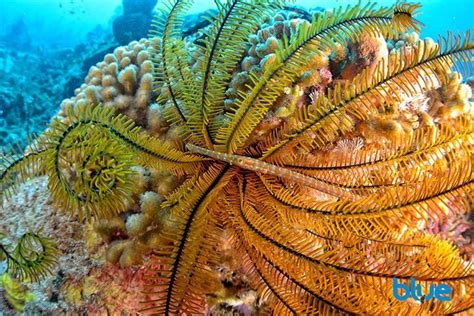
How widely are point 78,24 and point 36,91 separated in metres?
24.9

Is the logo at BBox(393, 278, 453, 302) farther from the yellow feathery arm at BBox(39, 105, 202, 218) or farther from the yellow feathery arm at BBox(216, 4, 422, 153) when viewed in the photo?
the yellow feathery arm at BBox(39, 105, 202, 218)

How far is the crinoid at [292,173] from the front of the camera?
86.8 inches

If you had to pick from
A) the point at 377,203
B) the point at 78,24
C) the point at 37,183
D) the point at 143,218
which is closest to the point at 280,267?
the point at 377,203

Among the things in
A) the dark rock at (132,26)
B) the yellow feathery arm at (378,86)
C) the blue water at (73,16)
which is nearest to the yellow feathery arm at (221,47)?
the yellow feathery arm at (378,86)

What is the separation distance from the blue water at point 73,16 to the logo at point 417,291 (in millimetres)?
13780

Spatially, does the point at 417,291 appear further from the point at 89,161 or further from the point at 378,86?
the point at 89,161

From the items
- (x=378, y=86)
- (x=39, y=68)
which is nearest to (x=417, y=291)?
(x=378, y=86)

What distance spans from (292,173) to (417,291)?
1116mm

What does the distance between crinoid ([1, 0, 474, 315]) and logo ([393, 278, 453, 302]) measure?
0.22 feet

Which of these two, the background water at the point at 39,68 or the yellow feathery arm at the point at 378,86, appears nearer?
the yellow feathery arm at the point at 378,86

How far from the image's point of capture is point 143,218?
10.5 feet

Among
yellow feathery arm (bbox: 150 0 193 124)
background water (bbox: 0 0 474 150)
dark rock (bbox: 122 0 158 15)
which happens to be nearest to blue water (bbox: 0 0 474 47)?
background water (bbox: 0 0 474 150)

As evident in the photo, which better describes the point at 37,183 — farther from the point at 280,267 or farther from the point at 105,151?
the point at 280,267

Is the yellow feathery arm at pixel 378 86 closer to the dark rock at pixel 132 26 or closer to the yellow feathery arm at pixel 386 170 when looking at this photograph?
the yellow feathery arm at pixel 386 170
